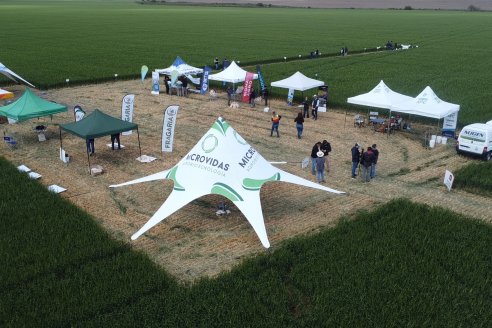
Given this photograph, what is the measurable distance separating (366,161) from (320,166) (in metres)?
1.72

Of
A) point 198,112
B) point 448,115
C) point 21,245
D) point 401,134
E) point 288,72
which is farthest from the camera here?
point 288,72

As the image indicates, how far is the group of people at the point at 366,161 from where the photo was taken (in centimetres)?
1700

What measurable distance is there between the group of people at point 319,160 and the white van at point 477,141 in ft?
20.9

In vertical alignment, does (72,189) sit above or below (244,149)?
below

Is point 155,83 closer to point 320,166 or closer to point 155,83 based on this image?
point 155,83

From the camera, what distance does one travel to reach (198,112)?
27609 millimetres

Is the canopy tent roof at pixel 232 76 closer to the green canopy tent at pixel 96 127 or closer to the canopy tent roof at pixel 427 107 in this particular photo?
the canopy tent roof at pixel 427 107

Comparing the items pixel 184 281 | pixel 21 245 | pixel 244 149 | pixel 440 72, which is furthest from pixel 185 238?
pixel 440 72

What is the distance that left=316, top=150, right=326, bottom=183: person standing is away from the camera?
16.7 m

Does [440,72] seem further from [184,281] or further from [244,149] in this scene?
[184,281]

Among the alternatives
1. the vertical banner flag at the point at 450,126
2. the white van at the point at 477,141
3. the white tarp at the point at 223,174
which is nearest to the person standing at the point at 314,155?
the white tarp at the point at 223,174

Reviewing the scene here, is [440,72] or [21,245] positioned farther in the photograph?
[440,72]

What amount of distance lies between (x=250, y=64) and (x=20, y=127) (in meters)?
27.6

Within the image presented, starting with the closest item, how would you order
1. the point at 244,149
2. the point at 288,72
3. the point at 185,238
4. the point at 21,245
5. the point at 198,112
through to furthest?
1. the point at 21,245
2. the point at 185,238
3. the point at 244,149
4. the point at 198,112
5. the point at 288,72
